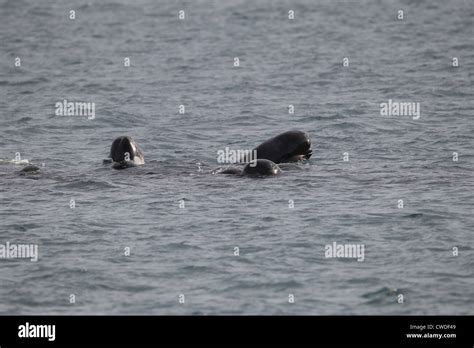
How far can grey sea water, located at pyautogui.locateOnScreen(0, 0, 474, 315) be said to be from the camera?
14457mm

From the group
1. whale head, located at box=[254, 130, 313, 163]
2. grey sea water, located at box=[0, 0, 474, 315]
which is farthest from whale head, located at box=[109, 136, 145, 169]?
whale head, located at box=[254, 130, 313, 163]

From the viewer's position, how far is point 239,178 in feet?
67.4

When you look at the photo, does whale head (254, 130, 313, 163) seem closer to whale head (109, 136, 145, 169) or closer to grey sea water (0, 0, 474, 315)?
grey sea water (0, 0, 474, 315)

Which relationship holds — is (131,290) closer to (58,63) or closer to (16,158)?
(16,158)

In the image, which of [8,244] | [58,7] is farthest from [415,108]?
[58,7]

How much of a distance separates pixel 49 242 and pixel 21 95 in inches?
629

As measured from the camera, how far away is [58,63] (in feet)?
124

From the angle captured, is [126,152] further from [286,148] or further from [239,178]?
[286,148]

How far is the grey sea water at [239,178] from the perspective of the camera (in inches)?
569

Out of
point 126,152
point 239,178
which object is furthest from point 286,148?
point 126,152

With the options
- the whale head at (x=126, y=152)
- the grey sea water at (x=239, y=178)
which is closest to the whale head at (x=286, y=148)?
the grey sea water at (x=239, y=178)

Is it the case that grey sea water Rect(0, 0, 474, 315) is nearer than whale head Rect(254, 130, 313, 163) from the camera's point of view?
Yes

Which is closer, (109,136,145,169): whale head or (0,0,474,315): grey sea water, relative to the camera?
(0,0,474,315): grey sea water

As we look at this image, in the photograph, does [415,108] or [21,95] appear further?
[21,95]
